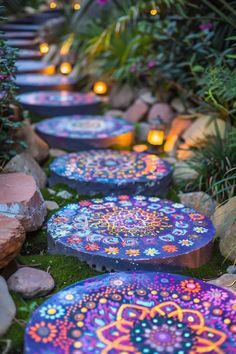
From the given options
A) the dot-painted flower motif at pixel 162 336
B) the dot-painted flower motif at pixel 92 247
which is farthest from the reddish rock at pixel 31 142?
the dot-painted flower motif at pixel 162 336

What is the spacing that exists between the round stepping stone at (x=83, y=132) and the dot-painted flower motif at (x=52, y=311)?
9.53 ft

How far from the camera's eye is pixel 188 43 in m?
5.33

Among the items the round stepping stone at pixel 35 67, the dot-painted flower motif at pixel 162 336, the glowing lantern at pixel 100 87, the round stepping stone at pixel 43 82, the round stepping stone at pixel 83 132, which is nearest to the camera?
the dot-painted flower motif at pixel 162 336

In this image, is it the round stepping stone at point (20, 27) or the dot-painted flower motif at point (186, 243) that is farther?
the round stepping stone at point (20, 27)

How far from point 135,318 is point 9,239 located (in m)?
0.79

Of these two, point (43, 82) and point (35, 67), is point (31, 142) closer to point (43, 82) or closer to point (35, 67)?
point (43, 82)

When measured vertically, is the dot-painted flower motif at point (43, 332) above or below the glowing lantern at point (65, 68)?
Result: below

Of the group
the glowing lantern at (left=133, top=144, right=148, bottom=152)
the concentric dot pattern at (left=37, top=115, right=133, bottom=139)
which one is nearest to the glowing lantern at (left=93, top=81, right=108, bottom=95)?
the concentric dot pattern at (left=37, top=115, right=133, bottom=139)

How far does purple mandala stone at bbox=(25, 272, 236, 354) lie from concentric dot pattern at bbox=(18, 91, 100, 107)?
12.7 feet

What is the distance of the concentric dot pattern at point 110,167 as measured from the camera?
4.11 metres

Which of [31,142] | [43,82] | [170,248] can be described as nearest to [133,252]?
[170,248]

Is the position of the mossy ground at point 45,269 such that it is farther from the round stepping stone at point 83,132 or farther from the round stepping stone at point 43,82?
the round stepping stone at point 43,82

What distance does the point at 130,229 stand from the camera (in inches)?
123

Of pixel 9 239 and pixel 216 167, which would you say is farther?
pixel 216 167
